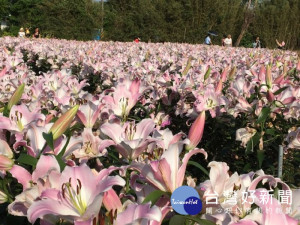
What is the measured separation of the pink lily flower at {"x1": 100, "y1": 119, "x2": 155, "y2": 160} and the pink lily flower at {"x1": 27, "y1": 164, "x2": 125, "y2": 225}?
301mm

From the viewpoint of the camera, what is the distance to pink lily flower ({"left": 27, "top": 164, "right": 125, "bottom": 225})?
82 cm

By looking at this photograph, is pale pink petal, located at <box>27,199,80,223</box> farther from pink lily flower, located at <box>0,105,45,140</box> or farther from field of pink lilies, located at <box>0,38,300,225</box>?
pink lily flower, located at <box>0,105,45,140</box>

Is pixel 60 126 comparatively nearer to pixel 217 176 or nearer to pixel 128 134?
pixel 128 134

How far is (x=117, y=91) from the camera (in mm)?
1790

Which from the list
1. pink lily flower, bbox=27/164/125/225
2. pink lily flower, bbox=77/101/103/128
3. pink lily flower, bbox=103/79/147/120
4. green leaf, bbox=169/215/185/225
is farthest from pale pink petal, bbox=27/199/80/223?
pink lily flower, bbox=103/79/147/120

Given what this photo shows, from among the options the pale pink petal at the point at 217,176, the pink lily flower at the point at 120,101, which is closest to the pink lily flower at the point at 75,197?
the pale pink petal at the point at 217,176

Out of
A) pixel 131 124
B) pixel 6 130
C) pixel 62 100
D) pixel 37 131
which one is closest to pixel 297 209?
pixel 131 124

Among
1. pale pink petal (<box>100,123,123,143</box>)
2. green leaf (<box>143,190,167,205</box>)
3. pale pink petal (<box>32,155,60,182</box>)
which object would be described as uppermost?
pale pink petal (<box>100,123,123,143</box>)

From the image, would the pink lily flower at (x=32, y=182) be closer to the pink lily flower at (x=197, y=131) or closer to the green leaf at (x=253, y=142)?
the pink lily flower at (x=197, y=131)

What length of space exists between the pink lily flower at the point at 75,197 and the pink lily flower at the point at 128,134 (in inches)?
11.9

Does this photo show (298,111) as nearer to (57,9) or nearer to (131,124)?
(131,124)

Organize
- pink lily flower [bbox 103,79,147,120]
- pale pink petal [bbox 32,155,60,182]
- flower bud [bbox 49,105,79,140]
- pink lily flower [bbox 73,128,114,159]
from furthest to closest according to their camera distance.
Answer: pink lily flower [bbox 103,79,147,120] → pink lily flower [bbox 73,128,114,159] → flower bud [bbox 49,105,79,140] → pale pink petal [bbox 32,155,60,182]

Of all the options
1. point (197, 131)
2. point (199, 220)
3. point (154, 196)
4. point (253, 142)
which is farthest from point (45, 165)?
point (253, 142)

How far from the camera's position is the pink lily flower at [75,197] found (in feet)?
2.68
